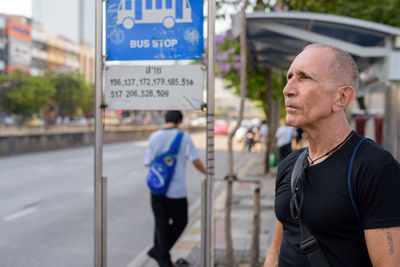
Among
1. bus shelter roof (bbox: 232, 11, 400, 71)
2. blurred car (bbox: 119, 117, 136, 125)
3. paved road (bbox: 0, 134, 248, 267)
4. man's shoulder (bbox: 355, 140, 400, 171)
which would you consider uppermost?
bus shelter roof (bbox: 232, 11, 400, 71)

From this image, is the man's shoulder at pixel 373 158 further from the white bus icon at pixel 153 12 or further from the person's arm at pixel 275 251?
the white bus icon at pixel 153 12

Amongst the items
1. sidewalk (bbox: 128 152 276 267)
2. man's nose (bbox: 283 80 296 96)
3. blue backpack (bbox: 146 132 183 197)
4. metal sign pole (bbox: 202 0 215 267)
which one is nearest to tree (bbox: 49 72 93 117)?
sidewalk (bbox: 128 152 276 267)

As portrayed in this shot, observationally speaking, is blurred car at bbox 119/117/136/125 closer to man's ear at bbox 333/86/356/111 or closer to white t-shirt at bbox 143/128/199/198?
white t-shirt at bbox 143/128/199/198

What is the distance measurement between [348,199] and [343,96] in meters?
0.37

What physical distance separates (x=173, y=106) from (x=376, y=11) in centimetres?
853

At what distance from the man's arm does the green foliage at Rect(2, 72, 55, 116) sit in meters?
51.4

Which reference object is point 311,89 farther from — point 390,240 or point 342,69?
point 390,240

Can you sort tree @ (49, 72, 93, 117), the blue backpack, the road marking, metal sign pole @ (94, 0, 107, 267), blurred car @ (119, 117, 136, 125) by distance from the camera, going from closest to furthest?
1. metal sign pole @ (94, 0, 107, 267)
2. the blue backpack
3. the road marking
4. tree @ (49, 72, 93, 117)
5. blurred car @ (119, 117, 136, 125)

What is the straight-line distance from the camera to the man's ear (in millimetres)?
1908

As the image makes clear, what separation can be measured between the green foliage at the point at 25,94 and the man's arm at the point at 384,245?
51.4 meters

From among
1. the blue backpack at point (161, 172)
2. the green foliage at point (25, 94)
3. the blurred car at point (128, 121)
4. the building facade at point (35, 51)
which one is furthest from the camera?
the building facade at point (35, 51)

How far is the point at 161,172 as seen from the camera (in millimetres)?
5184

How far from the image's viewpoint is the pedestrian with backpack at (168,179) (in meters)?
5.20

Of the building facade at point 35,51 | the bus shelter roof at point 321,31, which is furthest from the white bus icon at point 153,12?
the building facade at point 35,51
